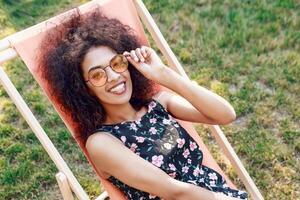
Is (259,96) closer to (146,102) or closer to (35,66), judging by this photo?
(146,102)

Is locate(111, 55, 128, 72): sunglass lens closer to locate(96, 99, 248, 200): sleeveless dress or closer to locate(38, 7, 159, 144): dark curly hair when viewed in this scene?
locate(38, 7, 159, 144): dark curly hair

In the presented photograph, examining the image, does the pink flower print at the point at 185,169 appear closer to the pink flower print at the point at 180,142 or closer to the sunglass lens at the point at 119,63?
the pink flower print at the point at 180,142

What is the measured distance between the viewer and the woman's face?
8.89ft

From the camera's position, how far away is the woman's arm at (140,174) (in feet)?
8.41

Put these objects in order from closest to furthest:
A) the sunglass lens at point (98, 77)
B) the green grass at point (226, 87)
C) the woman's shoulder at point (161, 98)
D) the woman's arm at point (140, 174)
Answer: the woman's arm at point (140, 174), the sunglass lens at point (98, 77), the woman's shoulder at point (161, 98), the green grass at point (226, 87)

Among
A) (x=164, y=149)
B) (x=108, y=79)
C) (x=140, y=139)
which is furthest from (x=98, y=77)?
(x=164, y=149)

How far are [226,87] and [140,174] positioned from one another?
78.2 inches

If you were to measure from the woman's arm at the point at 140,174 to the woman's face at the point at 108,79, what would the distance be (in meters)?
0.24

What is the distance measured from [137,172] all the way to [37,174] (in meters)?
1.39

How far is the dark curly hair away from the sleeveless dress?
0.13 metres

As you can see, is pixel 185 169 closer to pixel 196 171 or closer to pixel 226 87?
pixel 196 171

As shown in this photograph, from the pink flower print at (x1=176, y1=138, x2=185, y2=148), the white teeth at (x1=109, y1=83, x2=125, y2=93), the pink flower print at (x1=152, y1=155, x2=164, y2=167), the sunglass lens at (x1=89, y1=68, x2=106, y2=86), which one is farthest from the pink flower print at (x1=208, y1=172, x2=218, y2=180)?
the sunglass lens at (x1=89, y1=68, x2=106, y2=86)

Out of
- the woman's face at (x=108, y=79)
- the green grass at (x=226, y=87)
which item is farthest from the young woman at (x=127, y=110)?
the green grass at (x=226, y=87)

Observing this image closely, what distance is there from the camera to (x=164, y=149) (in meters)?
2.78
